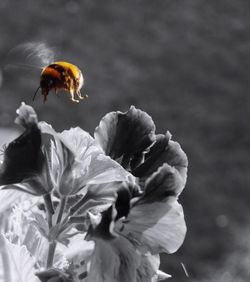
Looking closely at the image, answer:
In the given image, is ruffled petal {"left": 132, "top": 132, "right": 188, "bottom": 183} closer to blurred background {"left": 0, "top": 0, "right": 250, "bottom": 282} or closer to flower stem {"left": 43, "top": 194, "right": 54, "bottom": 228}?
flower stem {"left": 43, "top": 194, "right": 54, "bottom": 228}

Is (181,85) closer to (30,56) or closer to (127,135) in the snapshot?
(30,56)

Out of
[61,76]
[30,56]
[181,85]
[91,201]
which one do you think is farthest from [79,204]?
[181,85]

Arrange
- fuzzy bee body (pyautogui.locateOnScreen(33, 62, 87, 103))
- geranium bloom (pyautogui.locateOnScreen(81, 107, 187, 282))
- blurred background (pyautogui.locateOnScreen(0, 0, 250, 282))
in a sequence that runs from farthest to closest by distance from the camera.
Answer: blurred background (pyautogui.locateOnScreen(0, 0, 250, 282)) → fuzzy bee body (pyautogui.locateOnScreen(33, 62, 87, 103)) → geranium bloom (pyautogui.locateOnScreen(81, 107, 187, 282))

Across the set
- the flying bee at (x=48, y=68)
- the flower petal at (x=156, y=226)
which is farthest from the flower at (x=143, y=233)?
the flying bee at (x=48, y=68)

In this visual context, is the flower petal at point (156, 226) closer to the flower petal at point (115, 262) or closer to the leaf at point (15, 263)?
the flower petal at point (115, 262)

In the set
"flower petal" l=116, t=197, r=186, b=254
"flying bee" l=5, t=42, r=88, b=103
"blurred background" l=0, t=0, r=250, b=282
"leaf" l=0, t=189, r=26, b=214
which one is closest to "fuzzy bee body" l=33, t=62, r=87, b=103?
"flying bee" l=5, t=42, r=88, b=103

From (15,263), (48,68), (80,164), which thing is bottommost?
(15,263)
